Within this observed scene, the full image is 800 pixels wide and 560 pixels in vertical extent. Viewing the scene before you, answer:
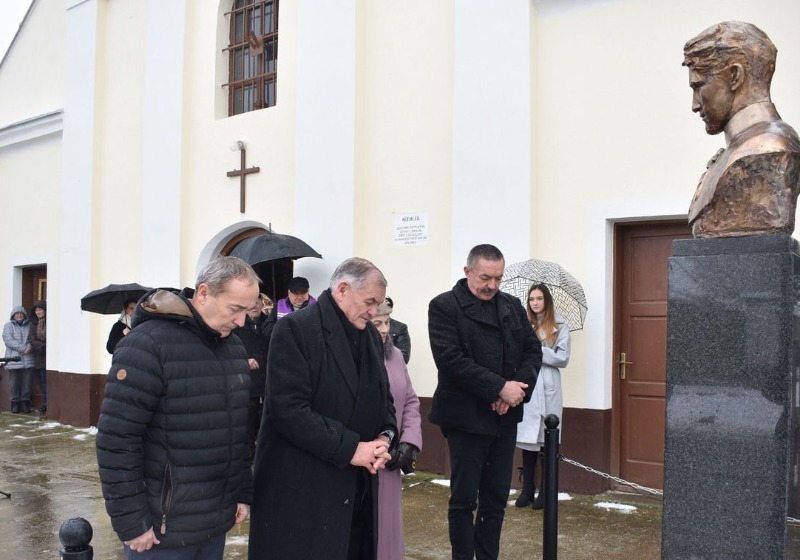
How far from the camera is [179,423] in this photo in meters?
2.87

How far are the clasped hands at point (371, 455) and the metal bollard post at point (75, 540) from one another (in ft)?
3.26

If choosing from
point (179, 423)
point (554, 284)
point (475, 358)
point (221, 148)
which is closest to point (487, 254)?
point (475, 358)

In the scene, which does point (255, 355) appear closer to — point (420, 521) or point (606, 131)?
point (420, 521)

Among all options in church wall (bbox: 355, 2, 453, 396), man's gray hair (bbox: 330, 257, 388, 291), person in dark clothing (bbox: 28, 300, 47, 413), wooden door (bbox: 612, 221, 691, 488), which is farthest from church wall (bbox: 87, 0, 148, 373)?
man's gray hair (bbox: 330, 257, 388, 291)

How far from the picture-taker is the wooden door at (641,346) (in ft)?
21.6

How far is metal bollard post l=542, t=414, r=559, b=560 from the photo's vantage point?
4.26 metres

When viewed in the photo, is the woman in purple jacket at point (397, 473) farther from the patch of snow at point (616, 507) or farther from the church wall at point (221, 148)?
the church wall at point (221, 148)

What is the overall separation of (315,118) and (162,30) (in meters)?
3.17

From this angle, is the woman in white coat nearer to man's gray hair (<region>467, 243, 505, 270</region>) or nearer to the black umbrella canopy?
man's gray hair (<region>467, 243, 505, 270</region>)

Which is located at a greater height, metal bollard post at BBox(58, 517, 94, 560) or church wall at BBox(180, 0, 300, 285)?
church wall at BBox(180, 0, 300, 285)

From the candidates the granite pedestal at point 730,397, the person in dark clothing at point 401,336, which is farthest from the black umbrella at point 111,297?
the granite pedestal at point 730,397

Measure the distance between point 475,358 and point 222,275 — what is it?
1.86m

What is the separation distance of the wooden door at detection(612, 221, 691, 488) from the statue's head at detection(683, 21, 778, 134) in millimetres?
2969

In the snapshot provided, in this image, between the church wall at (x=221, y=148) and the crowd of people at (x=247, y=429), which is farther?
the church wall at (x=221, y=148)
